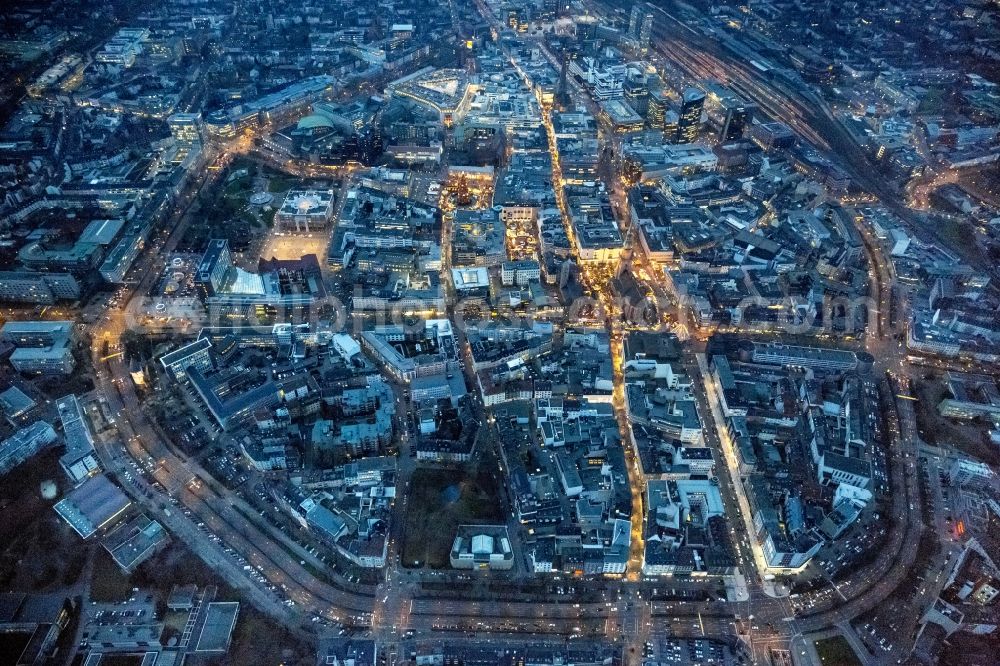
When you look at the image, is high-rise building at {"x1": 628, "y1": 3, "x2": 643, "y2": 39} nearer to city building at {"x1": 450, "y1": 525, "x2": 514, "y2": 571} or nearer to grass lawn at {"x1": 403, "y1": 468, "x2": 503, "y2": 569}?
grass lawn at {"x1": 403, "y1": 468, "x2": 503, "y2": 569}

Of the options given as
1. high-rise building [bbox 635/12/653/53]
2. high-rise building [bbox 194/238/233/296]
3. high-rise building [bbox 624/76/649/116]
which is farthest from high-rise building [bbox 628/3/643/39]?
high-rise building [bbox 194/238/233/296]

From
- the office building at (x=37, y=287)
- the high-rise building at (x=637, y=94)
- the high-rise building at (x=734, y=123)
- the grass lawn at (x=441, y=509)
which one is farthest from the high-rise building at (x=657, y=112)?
the office building at (x=37, y=287)

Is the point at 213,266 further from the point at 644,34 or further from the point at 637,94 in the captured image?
the point at 644,34

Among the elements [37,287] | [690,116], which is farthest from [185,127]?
[690,116]

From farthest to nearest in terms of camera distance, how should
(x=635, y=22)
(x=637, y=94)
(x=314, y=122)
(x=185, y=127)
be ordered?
1. (x=635, y=22)
2. (x=637, y=94)
3. (x=314, y=122)
4. (x=185, y=127)

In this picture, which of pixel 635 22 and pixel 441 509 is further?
pixel 635 22

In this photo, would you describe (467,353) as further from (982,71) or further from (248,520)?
(982,71)

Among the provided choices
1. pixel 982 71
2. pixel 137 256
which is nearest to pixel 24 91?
pixel 137 256
